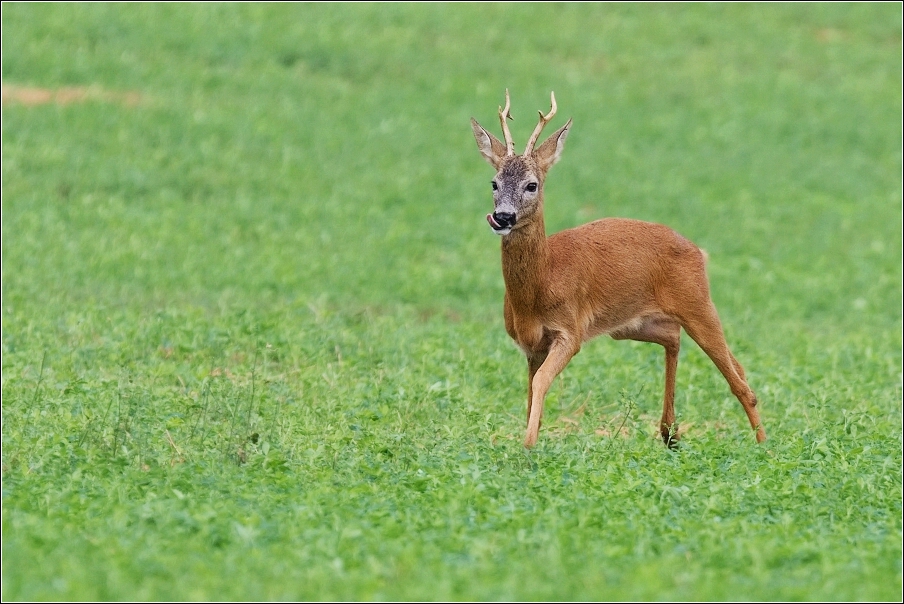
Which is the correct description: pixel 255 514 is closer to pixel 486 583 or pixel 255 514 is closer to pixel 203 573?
pixel 203 573

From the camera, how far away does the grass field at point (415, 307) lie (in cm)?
627

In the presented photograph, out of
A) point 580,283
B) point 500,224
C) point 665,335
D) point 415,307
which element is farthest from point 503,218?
point 415,307

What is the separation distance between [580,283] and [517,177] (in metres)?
0.89

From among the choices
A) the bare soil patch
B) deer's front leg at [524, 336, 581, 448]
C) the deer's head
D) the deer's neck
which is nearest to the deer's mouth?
the deer's head

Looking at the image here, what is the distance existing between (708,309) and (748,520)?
356 centimetres

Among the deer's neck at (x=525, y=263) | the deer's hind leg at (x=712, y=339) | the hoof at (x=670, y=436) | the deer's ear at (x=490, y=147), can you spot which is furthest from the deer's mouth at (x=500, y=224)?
the deer's hind leg at (x=712, y=339)

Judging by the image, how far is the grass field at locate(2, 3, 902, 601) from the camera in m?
6.27

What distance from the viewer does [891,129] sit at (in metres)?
24.4

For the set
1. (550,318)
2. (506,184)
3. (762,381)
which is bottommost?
(762,381)

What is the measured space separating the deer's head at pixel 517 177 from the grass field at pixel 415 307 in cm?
125

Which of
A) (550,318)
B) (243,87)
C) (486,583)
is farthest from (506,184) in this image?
(243,87)

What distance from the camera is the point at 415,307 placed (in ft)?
50.3

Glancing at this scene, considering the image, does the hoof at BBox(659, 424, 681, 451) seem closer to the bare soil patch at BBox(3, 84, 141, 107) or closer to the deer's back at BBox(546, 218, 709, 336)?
the deer's back at BBox(546, 218, 709, 336)

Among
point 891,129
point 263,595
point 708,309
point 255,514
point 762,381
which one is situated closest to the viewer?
point 263,595
